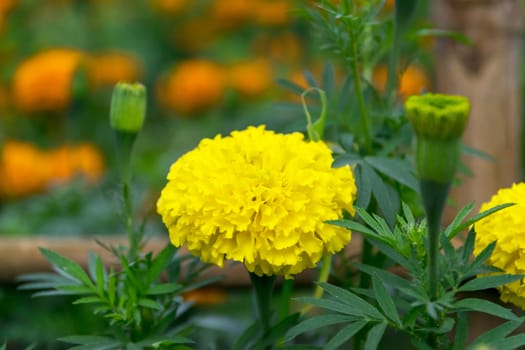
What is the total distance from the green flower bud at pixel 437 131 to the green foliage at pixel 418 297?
11 cm

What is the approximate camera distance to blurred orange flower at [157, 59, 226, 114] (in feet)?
8.03

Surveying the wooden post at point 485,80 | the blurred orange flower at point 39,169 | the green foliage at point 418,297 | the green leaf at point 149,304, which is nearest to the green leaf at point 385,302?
the green foliage at point 418,297

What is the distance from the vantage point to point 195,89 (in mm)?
2445

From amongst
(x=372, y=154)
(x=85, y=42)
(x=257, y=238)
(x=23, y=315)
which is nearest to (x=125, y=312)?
(x=257, y=238)

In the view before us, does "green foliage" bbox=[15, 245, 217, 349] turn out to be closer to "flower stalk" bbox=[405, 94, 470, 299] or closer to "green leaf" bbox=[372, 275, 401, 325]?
"green leaf" bbox=[372, 275, 401, 325]

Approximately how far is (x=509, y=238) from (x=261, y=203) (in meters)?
0.21

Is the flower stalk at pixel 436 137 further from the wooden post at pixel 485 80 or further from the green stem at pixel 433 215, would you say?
the wooden post at pixel 485 80

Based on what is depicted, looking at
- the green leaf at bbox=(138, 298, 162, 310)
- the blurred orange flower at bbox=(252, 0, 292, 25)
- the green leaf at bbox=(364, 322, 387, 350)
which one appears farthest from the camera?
the blurred orange flower at bbox=(252, 0, 292, 25)

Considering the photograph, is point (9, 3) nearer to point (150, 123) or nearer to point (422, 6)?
point (150, 123)

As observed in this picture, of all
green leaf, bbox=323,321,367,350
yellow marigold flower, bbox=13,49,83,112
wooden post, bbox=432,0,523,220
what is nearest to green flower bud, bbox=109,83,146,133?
green leaf, bbox=323,321,367,350

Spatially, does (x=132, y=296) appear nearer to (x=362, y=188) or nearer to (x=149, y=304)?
(x=149, y=304)

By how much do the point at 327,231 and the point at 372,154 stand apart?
0.19 metres

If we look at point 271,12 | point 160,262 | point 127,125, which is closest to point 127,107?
point 127,125

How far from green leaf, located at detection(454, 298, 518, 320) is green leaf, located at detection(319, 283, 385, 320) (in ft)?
0.22
